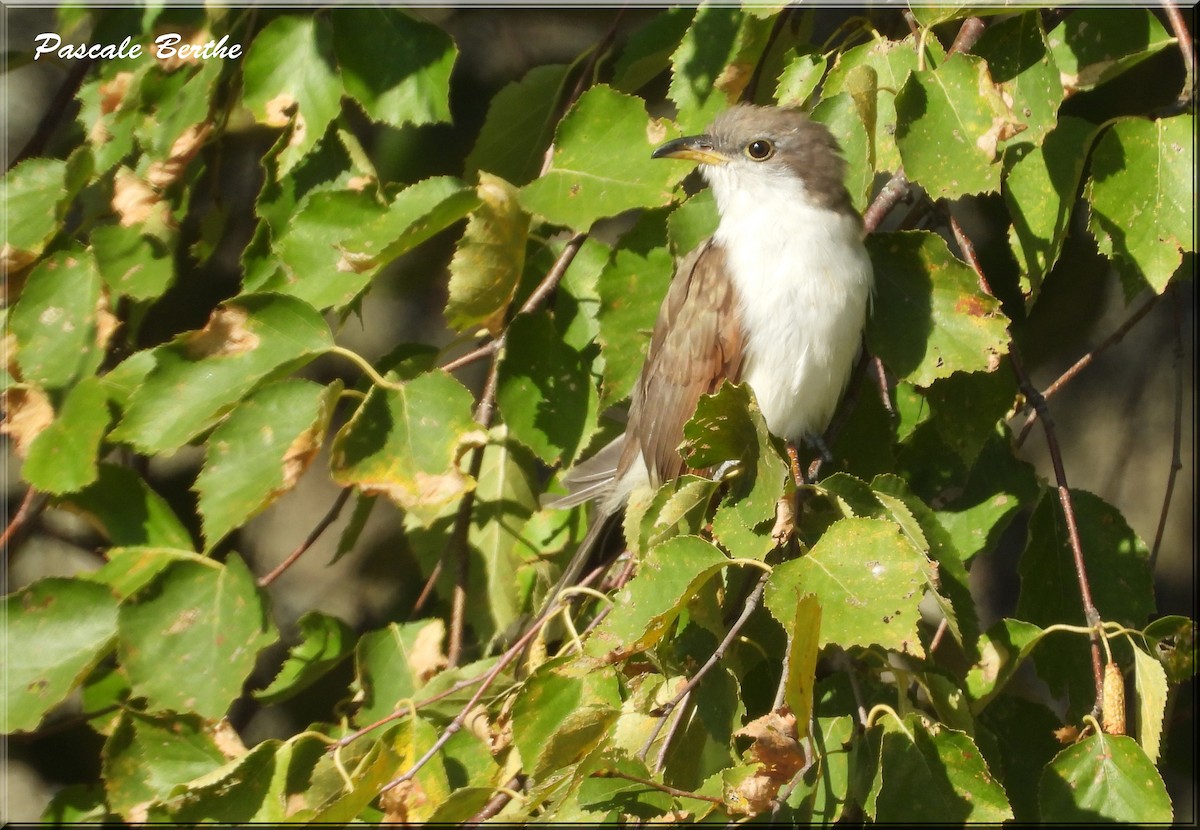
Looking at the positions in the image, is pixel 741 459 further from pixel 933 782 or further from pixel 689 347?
pixel 689 347

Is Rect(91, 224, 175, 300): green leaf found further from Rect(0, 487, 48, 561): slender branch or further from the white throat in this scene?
the white throat

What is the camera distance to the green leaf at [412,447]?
2.43 meters

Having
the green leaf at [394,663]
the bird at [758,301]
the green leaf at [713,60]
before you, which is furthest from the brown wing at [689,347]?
the green leaf at [394,663]

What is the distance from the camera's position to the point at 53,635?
268cm

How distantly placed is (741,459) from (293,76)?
148cm

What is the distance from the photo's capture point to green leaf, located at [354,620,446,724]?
9.14 feet

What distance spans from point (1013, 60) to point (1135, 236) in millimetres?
436

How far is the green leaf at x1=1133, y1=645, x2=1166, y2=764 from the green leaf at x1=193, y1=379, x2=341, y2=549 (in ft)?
5.40

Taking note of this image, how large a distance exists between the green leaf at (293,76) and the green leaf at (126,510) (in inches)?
34.9

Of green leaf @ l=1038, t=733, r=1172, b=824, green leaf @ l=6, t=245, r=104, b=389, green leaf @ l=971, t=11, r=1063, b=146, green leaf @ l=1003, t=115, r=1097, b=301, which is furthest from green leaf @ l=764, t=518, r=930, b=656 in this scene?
green leaf @ l=6, t=245, r=104, b=389

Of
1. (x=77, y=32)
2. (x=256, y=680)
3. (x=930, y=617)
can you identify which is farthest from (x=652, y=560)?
(x=256, y=680)

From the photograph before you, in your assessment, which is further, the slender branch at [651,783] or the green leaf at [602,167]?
Answer: the green leaf at [602,167]

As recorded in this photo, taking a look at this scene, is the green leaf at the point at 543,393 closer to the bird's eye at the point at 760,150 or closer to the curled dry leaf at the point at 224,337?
the curled dry leaf at the point at 224,337

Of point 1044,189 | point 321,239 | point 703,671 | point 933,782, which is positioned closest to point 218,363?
point 321,239
